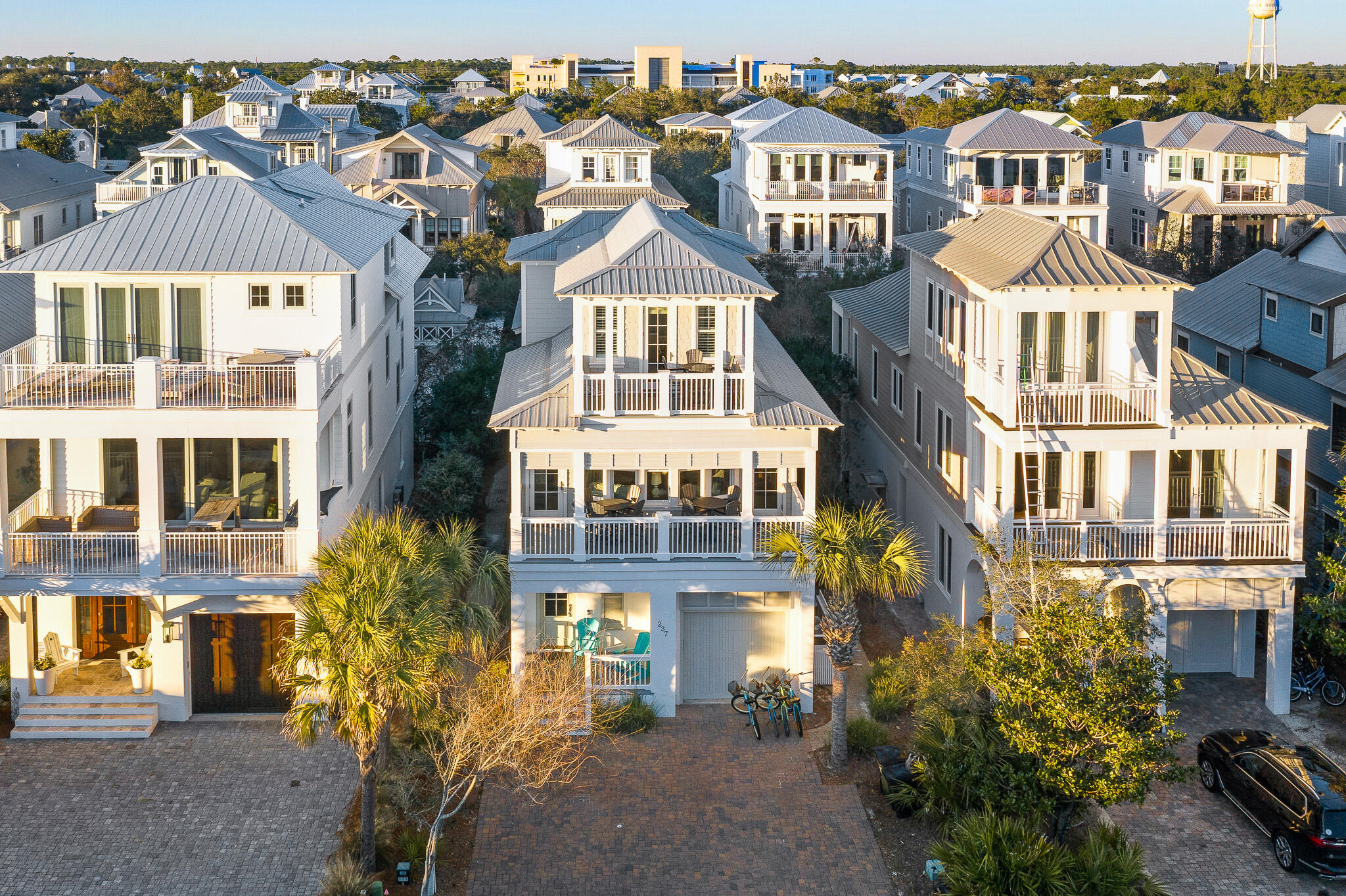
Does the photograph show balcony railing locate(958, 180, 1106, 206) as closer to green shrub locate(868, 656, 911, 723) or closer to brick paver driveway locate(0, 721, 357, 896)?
green shrub locate(868, 656, 911, 723)

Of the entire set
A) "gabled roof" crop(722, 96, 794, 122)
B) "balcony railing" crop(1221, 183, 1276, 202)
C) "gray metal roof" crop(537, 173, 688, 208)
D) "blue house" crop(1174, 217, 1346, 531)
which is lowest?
"blue house" crop(1174, 217, 1346, 531)

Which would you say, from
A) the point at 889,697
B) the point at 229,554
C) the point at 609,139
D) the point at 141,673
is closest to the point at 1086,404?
the point at 889,697

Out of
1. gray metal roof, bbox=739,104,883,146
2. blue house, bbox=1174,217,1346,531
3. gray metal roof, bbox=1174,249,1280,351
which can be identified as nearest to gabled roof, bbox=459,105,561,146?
gray metal roof, bbox=739,104,883,146

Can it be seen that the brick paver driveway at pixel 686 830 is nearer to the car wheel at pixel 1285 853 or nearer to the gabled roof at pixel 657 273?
the car wheel at pixel 1285 853

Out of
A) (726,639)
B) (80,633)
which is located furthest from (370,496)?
(726,639)

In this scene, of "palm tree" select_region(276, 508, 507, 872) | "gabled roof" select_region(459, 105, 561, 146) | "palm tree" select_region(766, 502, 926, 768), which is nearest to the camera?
"palm tree" select_region(276, 508, 507, 872)

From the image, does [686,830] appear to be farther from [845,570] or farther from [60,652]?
[60,652]

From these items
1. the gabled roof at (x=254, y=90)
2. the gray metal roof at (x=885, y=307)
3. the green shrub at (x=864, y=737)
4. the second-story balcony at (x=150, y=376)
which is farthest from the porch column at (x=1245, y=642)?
the gabled roof at (x=254, y=90)
